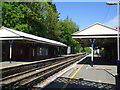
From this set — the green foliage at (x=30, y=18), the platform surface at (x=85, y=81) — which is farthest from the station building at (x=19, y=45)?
the platform surface at (x=85, y=81)

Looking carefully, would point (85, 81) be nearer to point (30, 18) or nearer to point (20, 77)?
point (20, 77)

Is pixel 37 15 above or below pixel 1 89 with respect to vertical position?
above

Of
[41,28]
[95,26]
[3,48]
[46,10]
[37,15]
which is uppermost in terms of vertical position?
[46,10]

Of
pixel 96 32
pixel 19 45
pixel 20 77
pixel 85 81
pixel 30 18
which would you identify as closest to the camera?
pixel 85 81

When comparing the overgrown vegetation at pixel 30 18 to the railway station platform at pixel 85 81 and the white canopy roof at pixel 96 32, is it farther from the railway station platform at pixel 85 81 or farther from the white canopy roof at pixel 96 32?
the railway station platform at pixel 85 81

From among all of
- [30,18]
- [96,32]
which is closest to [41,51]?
[30,18]

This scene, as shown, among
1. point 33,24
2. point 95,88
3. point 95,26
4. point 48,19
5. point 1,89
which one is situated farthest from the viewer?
point 48,19

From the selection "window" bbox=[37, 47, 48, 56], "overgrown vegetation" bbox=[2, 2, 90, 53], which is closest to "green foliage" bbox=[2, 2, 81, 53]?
"overgrown vegetation" bbox=[2, 2, 90, 53]

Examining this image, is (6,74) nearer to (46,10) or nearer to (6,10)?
(6,10)

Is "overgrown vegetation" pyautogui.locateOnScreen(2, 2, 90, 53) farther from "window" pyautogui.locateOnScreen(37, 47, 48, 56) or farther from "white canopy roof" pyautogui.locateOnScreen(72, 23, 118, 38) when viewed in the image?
"white canopy roof" pyautogui.locateOnScreen(72, 23, 118, 38)

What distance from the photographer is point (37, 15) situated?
1481 inches

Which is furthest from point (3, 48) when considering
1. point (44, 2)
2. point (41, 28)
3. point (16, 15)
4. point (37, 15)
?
point (44, 2)

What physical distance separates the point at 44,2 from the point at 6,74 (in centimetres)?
3402

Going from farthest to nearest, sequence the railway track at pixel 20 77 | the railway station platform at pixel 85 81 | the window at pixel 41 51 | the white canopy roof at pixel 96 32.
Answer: the window at pixel 41 51
the white canopy roof at pixel 96 32
the railway station platform at pixel 85 81
the railway track at pixel 20 77
